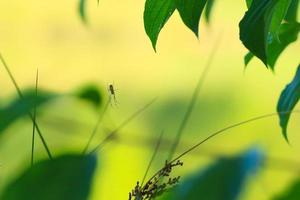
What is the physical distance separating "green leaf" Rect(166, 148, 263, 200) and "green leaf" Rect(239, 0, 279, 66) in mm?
231

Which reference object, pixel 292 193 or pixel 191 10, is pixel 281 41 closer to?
pixel 191 10

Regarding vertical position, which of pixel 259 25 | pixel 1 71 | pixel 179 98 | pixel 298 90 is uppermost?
pixel 259 25

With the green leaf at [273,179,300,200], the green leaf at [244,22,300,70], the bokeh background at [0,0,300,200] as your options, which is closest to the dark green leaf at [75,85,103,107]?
the green leaf at [244,22,300,70]

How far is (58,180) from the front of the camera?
0.45 m

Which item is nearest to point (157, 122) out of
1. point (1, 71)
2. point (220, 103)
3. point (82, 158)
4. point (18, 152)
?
point (220, 103)

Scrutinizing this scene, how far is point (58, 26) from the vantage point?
3.92 meters

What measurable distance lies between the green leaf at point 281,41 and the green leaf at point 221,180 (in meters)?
0.53

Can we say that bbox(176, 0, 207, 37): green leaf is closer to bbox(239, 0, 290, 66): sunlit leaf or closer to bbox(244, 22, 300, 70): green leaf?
bbox(239, 0, 290, 66): sunlit leaf

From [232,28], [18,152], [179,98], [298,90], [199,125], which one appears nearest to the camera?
[298,90]

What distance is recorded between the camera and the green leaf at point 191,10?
77 cm

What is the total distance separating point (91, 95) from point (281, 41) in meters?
0.24

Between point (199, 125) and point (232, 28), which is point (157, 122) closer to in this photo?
point (199, 125)

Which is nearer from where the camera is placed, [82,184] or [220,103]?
[82,184]

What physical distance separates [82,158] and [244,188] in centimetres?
11
